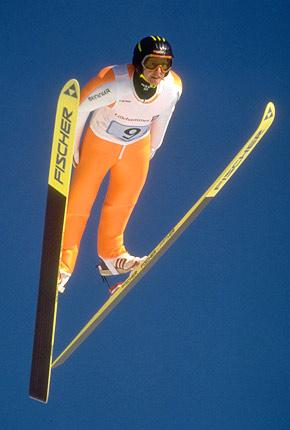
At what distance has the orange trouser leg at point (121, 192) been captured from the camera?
2.31 metres

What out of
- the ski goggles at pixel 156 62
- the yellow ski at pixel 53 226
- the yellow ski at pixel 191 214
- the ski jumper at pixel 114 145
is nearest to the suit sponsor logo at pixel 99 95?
the ski jumper at pixel 114 145

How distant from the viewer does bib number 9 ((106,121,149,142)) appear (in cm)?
221

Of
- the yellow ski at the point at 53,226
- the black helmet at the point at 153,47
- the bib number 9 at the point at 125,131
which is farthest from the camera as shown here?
the bib number 9 at the point at 125,131

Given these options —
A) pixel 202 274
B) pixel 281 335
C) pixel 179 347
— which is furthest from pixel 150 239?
pixel 281 335

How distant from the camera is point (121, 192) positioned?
236 cm

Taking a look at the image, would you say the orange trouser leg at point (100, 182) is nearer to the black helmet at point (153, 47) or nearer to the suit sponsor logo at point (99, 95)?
the suit sponsor logo at point (99, 95)

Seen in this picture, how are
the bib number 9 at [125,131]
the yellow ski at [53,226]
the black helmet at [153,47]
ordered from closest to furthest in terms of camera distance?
the yellow ski at [53,226], the black helmet at [153,47], the bib number 9 at [125,131]

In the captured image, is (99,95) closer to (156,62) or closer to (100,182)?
(156,62)

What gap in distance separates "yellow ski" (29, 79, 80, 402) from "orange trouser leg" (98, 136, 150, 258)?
0.35 metres

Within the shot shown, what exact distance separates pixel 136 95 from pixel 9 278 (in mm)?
1258

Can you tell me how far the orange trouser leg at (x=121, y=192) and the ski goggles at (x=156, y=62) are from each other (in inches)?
10.5

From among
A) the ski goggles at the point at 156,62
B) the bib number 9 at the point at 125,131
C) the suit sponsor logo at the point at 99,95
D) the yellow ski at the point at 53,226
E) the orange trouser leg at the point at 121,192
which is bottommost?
the yellow ski at the point at 53,226

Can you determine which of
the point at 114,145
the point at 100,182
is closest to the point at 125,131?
the point at 114,145

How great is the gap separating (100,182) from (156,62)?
41 cm
